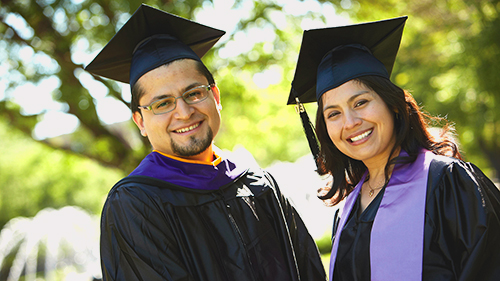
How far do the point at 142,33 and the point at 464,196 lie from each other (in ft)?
6.62

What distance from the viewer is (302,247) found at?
2516mm

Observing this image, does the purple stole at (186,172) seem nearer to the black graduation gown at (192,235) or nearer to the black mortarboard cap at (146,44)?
the black graduation gown at (192,235)

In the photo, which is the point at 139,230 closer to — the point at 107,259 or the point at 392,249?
the point at 107,259

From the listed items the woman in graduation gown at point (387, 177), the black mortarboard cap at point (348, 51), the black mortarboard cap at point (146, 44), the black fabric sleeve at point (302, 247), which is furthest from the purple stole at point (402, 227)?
the black mortarboard cap at point (146, 44)

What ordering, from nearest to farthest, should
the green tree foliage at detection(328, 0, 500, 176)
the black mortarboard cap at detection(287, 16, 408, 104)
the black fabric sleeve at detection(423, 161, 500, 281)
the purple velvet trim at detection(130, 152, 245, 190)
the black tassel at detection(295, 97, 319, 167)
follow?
the black fabric sleeve at detection(423, 161, 500, 281)
the purple velvet trim at detection(130, 152, 245, 190)
the black mortarboard cap at detection(287, 16, 408, 104)
the black tassel at detection(295, 97, 319, 167)
the green tree foliage at detection(328, 0, 500, 176)

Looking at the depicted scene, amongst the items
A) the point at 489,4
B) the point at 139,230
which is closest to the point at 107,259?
the point at 139,230

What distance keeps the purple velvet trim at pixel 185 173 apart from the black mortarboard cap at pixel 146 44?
0.52 m

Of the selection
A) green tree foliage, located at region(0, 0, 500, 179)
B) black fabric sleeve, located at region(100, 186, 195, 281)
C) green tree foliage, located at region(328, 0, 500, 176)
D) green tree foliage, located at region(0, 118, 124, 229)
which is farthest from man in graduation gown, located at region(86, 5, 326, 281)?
green tree foliage, located at region(0, 118, 124, 229)

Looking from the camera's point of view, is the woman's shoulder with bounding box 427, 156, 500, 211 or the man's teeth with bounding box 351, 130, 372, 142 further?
the man's teeth with bounding box 351, 130, 372, 142

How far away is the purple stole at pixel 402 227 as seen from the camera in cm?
199

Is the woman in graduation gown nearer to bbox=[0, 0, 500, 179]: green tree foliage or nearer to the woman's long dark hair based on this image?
the woman's long dark hair

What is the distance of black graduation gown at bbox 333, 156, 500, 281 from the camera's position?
1.80 metres

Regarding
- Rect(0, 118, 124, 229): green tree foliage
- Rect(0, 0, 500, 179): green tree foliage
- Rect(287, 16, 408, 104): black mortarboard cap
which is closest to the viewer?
Rect(287, 16, 408, 104): black mortarboard cap

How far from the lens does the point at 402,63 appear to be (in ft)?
48.0
